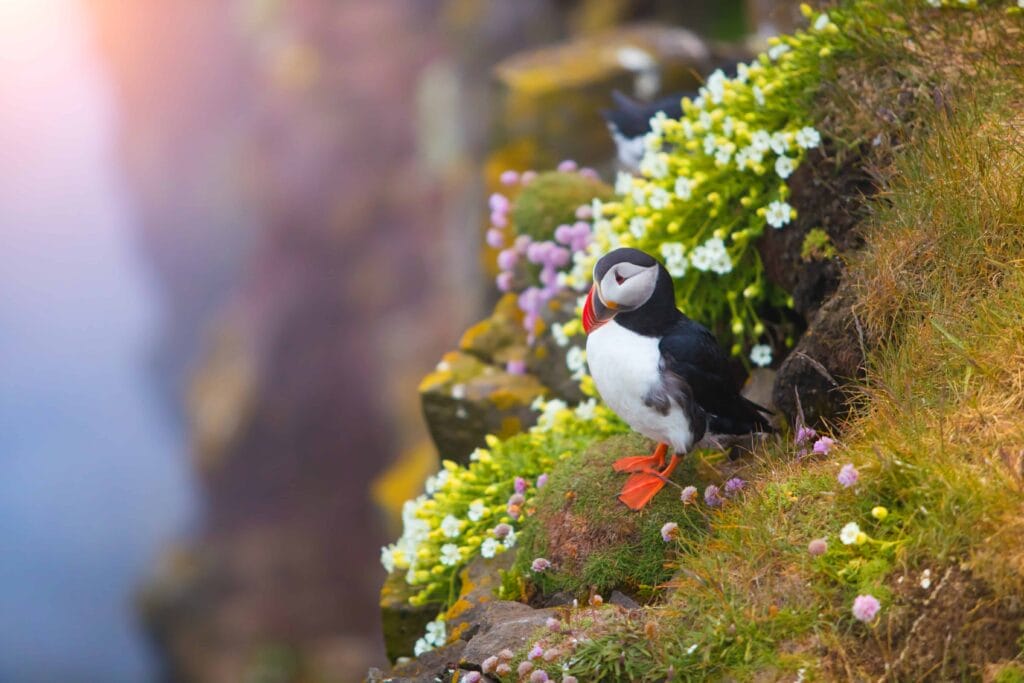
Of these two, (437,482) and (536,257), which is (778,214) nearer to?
(536,257)

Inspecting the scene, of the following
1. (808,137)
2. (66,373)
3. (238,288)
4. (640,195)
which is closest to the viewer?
(808,137)

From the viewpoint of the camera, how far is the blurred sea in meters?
5.64

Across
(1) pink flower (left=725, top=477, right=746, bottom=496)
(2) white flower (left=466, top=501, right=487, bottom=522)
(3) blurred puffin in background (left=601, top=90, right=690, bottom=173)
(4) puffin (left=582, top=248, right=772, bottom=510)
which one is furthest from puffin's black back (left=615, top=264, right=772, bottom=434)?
(3) blurred puffin in background (left=601, top=90, right=690, bottom=173)

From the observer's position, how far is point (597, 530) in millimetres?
2975

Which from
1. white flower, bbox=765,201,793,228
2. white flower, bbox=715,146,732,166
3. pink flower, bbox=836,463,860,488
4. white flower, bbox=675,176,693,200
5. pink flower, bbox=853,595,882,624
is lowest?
pink flower, bbox=853,595,882,624

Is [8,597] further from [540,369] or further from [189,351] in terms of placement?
[540,369]

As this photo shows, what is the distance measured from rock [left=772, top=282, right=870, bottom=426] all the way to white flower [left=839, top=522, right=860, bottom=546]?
0.90 meters

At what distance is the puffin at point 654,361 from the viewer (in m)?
2.74

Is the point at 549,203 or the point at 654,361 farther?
the point at 549,203

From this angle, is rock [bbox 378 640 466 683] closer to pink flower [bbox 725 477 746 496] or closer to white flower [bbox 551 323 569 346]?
pink flower [bbox 725 477 746 496]

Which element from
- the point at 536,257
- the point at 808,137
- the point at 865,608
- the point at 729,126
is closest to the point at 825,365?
the point at 808,137

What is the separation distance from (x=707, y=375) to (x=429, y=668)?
1.24 m

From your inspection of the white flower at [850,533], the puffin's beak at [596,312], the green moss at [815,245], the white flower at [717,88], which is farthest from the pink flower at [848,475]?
the white flower at [717,88]

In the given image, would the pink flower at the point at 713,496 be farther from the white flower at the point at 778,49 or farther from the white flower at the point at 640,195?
the white flower at the point at 778,49
